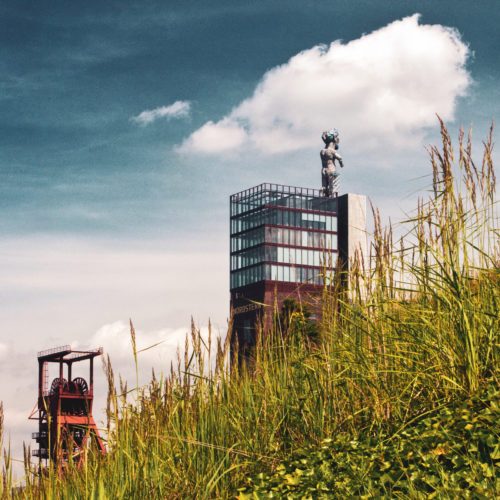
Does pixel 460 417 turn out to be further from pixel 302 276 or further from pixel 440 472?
pixel 302 276

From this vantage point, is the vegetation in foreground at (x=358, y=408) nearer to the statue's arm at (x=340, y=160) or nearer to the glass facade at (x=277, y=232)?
the glass facade at (x=277, y=232)

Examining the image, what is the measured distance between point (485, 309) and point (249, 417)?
6.22ft

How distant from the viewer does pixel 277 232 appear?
89000mm

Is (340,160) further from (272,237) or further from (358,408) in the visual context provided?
(358,408)

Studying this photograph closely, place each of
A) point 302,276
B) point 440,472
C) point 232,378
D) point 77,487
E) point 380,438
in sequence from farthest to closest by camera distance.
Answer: point 302,276
point 232,378
point 77,487
point 380,438
point 440,472

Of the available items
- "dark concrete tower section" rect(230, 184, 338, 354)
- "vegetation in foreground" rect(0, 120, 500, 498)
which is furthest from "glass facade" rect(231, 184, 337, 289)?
"vegetation in foreground" rect(0, 120, 500, 498)

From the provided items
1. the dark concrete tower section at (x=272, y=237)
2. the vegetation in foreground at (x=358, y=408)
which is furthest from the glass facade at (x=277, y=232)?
the vegetation in foreground at (x=358, y=408)

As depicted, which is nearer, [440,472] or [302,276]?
[440,472]

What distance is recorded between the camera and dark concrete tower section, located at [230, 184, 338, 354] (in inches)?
3460

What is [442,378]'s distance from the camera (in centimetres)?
516

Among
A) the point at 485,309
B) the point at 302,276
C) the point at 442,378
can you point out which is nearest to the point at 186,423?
the point at 442,378

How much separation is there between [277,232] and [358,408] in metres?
83.4

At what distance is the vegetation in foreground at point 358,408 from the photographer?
479cm

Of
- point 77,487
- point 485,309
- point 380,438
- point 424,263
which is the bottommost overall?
point 77,487
